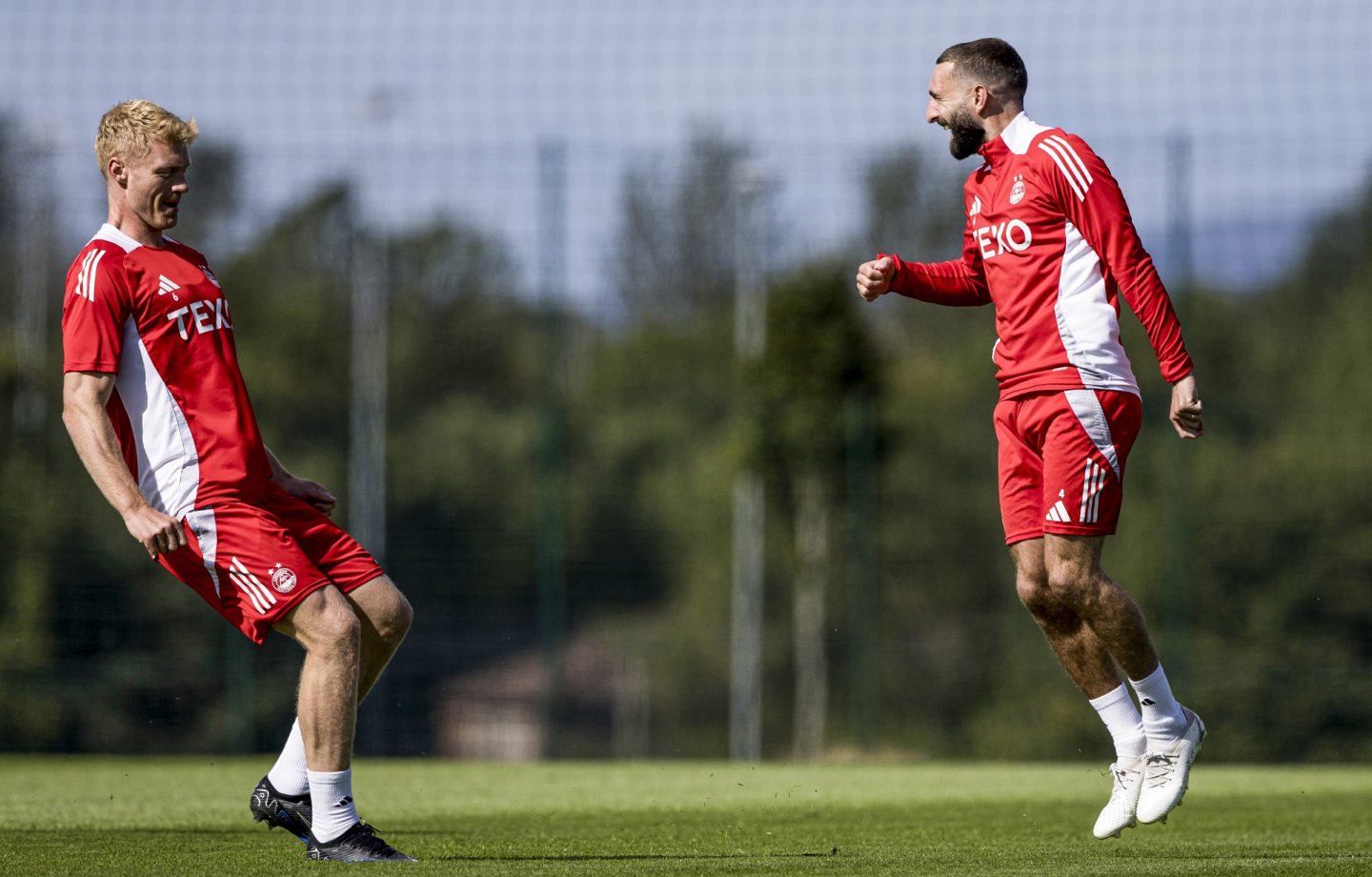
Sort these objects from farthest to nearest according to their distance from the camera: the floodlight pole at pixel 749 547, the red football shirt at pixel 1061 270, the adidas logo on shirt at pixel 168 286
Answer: the floodlight pole at pixel 749 547, the red football shirt at pixel 1061 270, the adidas logo on shirt at pixel 168 286

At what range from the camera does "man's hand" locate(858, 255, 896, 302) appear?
558cm

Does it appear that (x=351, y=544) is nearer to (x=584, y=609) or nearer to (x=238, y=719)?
(x=238, y=719)

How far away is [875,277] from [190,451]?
2144 mm

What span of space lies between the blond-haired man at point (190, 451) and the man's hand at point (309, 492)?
6.6 inches

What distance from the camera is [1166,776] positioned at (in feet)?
17.2

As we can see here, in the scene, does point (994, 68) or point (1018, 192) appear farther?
point (994, 68)

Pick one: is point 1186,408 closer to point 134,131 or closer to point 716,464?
point 134,131

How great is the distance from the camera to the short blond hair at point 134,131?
4859mm

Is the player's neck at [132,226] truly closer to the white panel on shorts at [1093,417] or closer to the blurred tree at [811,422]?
the white panel on shorts at [1093,417]

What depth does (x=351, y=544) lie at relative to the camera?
5.10 meters

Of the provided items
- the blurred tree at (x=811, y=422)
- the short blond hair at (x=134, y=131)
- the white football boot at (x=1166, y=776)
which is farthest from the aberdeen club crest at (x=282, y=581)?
the blurred tree at (x=811, y=422)

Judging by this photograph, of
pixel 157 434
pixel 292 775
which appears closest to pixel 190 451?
pixel 157 434

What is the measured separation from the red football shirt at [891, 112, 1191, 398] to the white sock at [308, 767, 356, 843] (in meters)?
2.28

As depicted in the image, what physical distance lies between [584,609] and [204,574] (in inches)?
554
